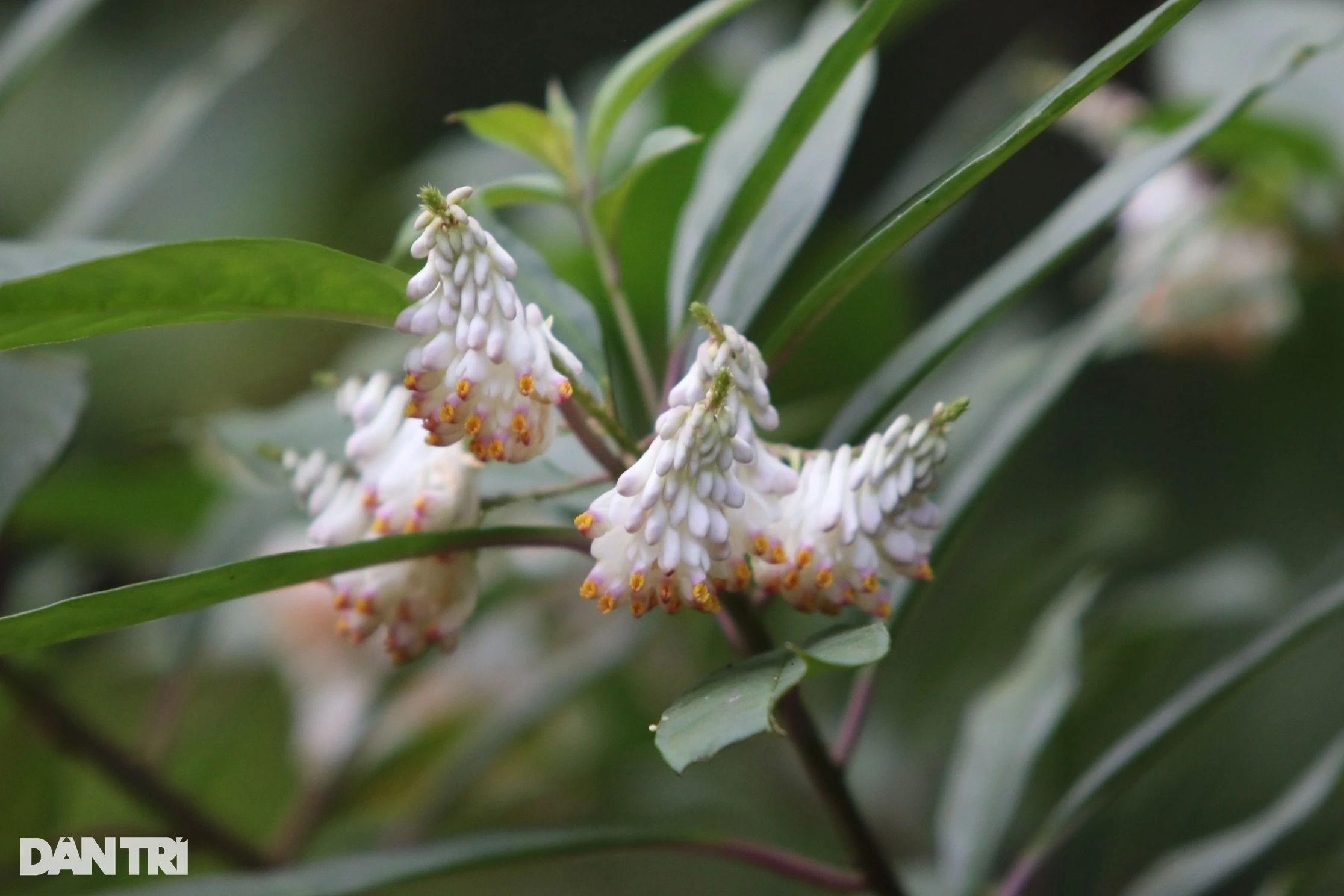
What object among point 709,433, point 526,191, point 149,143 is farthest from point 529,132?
point 149,143

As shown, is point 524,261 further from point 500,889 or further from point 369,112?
point 369,112

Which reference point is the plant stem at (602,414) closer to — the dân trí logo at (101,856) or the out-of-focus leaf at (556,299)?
the out-of-focus leaf at (556,299)

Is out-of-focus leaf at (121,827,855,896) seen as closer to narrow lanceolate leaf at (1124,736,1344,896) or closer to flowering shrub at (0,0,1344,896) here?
flowering shrub at (0,0,1344,896)

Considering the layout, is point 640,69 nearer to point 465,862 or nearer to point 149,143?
point 465,862

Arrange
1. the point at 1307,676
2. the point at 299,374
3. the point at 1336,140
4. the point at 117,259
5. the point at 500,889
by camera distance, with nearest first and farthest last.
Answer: the point at 117,259 < the point at 1336,140 < the point at 1307,676 < the point at 500,889 < the point at 299,374

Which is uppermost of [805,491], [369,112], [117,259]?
[369,112]

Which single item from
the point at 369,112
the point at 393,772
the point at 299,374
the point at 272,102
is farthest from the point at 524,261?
the point at 272,102

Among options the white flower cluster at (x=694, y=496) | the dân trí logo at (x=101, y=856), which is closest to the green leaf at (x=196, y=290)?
the white flower cluster at (x=694, y=496)
